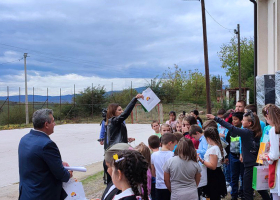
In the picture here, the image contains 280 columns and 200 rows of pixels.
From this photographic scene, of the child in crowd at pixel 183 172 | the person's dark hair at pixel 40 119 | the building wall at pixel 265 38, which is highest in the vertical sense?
the building wall at pixel 265 38

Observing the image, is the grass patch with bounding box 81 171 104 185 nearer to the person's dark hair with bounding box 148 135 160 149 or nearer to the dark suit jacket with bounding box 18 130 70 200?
the person's dark hair with bounding box 148 135 160 149

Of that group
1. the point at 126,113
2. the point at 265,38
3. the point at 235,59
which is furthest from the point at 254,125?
the point at 235,59

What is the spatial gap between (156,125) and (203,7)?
9401 mm

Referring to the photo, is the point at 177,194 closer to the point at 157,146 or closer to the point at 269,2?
the point at 157,146

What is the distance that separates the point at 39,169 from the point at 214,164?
8.13ft

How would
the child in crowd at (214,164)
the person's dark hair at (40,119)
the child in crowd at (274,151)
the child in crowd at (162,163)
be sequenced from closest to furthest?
the person's dark hair at (40,119), the child in crowd at (274,151), the child in crowd at (162,163), the child in crowd at (214,164)

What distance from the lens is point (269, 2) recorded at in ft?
40.1

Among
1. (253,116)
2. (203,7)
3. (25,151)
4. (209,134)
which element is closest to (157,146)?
(209,134)

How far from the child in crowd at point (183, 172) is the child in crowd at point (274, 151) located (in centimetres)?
98

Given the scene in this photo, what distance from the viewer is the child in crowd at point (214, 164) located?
14.0 feet

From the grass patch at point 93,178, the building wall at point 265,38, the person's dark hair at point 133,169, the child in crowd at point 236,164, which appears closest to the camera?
the person's dark hair at point 133,169

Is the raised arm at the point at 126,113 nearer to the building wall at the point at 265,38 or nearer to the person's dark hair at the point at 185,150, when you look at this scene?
the person's dark hair at the point at 185,150

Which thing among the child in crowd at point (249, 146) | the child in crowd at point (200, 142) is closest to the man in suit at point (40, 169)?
the child in crowd at point (200, 142)

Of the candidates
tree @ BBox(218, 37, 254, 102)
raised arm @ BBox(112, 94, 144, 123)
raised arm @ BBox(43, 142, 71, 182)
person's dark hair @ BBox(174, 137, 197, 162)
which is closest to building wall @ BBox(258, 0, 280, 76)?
raised arm @ BBox(112, 94, 144, 123)
